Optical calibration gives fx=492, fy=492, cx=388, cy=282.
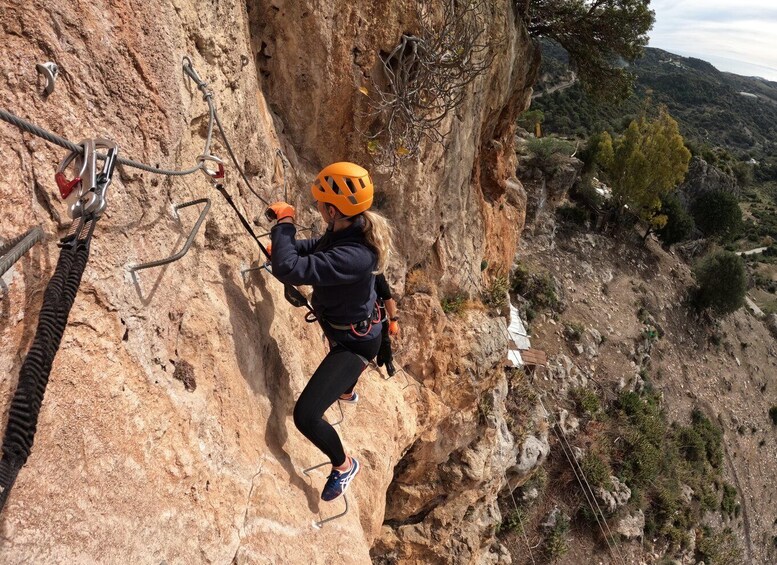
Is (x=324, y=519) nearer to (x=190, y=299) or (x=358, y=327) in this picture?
(x=358, y=327)

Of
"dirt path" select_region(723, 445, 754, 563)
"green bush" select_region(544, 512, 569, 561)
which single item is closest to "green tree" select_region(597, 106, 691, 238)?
"dirt path" select_region(723, 445, 754, 563)

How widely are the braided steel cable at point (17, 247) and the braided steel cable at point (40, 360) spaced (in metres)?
0.11

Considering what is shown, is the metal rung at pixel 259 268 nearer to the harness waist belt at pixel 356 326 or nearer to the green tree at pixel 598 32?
the harness waist belt at pixel 356 326

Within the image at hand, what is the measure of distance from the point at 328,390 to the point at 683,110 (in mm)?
97149

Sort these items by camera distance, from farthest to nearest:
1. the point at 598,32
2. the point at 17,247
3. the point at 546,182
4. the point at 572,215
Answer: the point at 572,215
the point at 546,182
the point at 598,32
the point at 17,247

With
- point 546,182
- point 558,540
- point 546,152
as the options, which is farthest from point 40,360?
point 546,182

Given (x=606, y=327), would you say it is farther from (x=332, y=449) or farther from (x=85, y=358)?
(x=85, y=358)

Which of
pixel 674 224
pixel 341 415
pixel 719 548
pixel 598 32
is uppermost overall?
pixel 598 32

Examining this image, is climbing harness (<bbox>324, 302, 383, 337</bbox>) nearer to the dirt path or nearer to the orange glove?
the orange glove

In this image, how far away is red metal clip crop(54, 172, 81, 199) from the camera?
200cm

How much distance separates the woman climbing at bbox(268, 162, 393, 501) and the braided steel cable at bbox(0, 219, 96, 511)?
1201 mm

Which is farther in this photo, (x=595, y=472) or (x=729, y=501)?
(x=729, y=501)

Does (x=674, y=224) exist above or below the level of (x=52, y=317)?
below

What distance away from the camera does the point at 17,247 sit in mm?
1767
